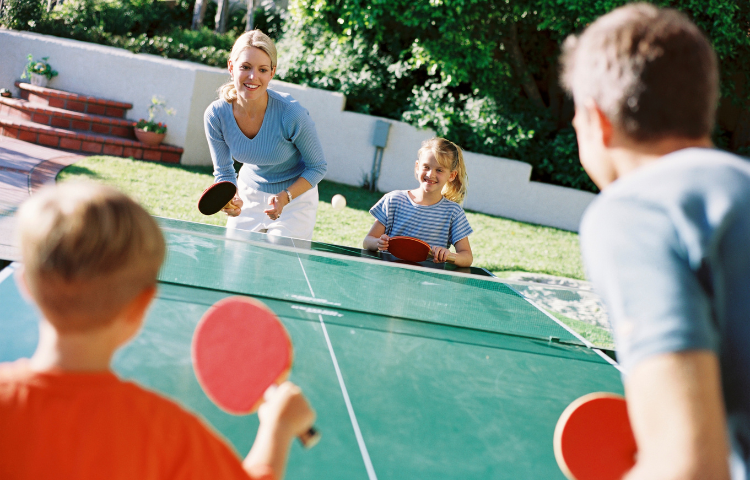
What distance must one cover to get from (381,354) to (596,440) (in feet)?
3.93

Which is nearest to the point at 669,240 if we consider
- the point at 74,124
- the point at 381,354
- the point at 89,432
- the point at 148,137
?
the point at 89,432

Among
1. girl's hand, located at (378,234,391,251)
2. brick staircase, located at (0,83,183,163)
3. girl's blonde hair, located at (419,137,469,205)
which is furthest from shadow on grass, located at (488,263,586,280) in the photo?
brick staircase, located at (0,83,183,163)

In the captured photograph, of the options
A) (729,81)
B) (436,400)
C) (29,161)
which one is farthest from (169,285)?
(729,81)

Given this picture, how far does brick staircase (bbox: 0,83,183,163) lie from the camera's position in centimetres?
1041

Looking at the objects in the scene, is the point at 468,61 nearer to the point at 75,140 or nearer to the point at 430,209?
the point at 75,140

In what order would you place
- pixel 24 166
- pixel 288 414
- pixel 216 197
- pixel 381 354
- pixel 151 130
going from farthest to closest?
pixel 151 130
pixel 24 166
pixel 216 197
pixel 381 354
pixel 288 414

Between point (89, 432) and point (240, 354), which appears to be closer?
point (89, 432)

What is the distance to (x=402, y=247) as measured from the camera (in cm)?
412

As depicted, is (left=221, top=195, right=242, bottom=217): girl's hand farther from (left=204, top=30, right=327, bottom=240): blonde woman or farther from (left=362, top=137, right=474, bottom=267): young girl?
(left=362, top=137, right=474, bottom=267): young girl

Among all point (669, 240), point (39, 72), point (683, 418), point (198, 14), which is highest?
point (198, 14)

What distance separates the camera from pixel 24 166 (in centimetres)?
854

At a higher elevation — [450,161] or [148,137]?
[148,137]

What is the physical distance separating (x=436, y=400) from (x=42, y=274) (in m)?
1.57

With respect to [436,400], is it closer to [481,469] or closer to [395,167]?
[481,469]
